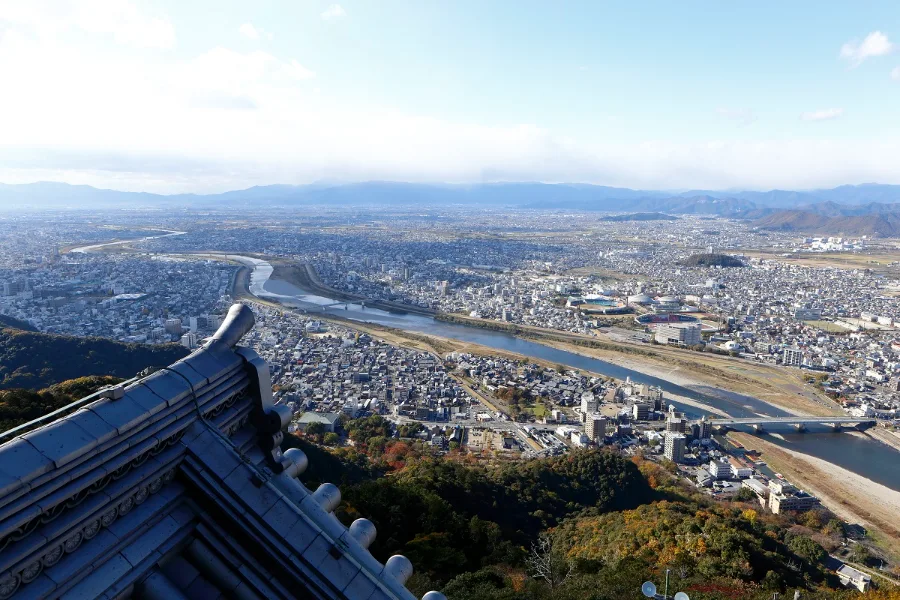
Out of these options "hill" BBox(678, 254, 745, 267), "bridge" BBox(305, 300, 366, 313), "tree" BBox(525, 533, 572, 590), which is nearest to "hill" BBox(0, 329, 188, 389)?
"tree" BBox(525, 533, 572, 590)

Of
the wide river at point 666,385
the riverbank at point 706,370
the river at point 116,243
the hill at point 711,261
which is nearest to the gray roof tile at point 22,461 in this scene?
the wide river at point 666,385

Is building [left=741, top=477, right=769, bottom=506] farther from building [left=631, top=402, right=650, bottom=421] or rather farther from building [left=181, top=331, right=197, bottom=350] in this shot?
building [left=181, top=331, right=197, bottom=350]

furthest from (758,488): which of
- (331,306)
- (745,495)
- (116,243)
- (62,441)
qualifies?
(116,243)

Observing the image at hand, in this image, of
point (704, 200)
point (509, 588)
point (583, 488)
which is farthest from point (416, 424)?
point (704, 200)

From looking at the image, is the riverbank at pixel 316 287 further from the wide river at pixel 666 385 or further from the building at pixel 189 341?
the building at pixel 189 341

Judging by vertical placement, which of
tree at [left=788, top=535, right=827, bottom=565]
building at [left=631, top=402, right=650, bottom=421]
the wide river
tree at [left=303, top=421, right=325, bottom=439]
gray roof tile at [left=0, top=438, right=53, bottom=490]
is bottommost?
the wide river

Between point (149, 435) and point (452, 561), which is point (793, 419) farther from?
point (149, 435)

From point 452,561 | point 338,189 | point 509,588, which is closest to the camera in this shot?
point 509,588
